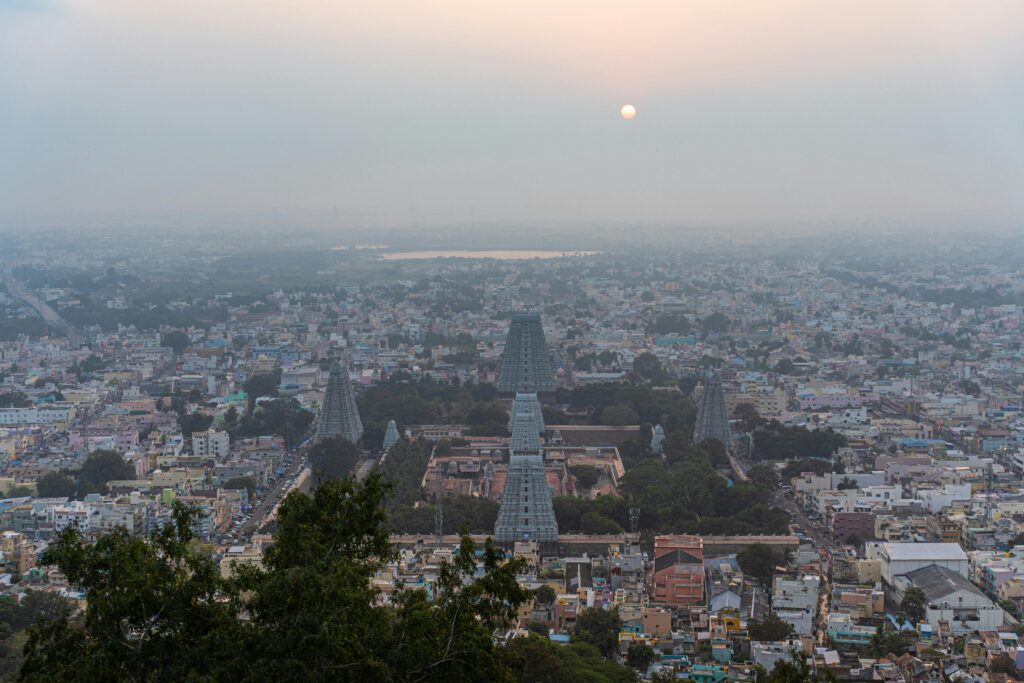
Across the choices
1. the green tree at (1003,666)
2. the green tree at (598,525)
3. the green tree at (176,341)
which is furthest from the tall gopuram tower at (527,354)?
the green tree at (176,341)

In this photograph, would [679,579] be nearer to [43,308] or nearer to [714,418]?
[714,418]

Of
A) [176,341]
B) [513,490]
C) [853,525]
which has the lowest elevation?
[176,341]

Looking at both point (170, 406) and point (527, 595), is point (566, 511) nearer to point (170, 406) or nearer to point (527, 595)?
point (527, 595)

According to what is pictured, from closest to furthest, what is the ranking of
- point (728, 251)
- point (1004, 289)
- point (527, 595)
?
point (527, 595) → point (1004, 289) → point (728, 251)

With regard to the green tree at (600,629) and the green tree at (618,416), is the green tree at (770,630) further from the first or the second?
the green tree at (618,416)

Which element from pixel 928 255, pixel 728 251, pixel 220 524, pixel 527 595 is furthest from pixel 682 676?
pixel 728 251

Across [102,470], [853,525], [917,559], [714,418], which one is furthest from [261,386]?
[917,559]

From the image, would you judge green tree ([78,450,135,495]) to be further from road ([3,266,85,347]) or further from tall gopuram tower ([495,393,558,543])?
road ([3,266,85,347])

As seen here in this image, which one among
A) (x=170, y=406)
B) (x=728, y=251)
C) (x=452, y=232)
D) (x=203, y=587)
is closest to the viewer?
(x=203, y=587)
